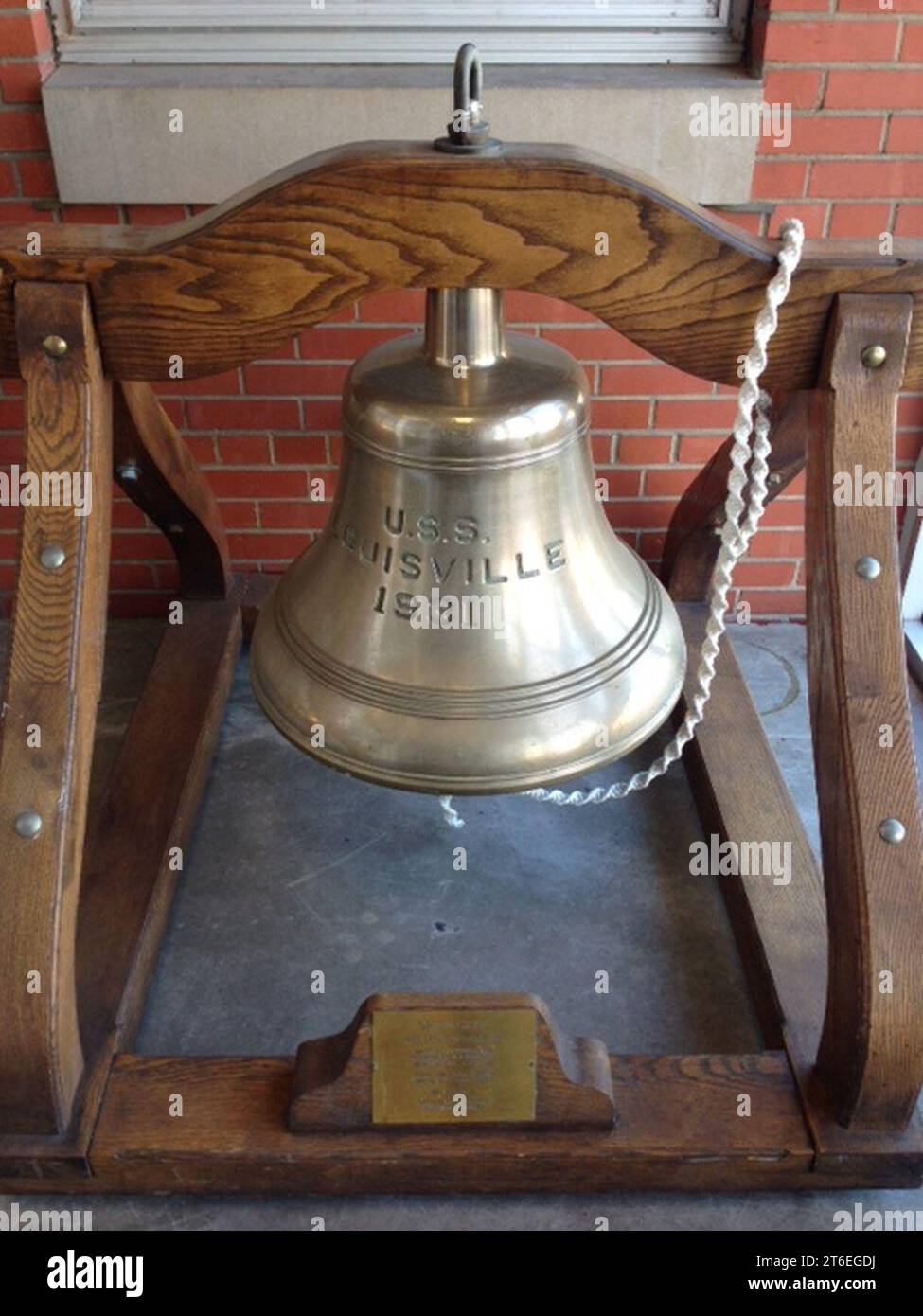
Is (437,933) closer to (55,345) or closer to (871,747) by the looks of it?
(871,747)

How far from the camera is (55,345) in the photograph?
1.42 m

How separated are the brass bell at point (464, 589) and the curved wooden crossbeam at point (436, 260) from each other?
7 cm

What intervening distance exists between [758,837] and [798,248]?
1.10m

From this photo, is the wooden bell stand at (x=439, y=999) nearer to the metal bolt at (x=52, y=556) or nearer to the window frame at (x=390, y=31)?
the metal bolt at (x=52, y=556)

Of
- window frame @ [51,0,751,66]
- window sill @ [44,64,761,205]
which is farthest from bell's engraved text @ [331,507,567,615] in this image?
window frame @ [51,0,751,66]

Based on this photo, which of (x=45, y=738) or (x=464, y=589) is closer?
(x=464, y=589)

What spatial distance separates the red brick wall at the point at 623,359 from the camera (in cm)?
221

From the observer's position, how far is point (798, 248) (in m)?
1.32

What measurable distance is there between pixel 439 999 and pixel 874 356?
0.94m

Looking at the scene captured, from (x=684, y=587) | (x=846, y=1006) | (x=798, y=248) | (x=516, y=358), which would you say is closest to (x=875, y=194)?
(x=684, y=587)

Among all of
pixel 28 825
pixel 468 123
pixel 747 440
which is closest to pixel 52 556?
pixel 28 825

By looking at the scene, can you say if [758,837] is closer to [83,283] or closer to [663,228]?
[663,228]

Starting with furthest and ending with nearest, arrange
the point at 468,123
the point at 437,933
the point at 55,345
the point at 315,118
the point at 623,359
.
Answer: the point at 623,359 → the point at 315,118 → the point at 437,933 → the point at 55,345 → the point at 468,123

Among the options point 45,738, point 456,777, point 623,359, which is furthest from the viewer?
point 623,359
